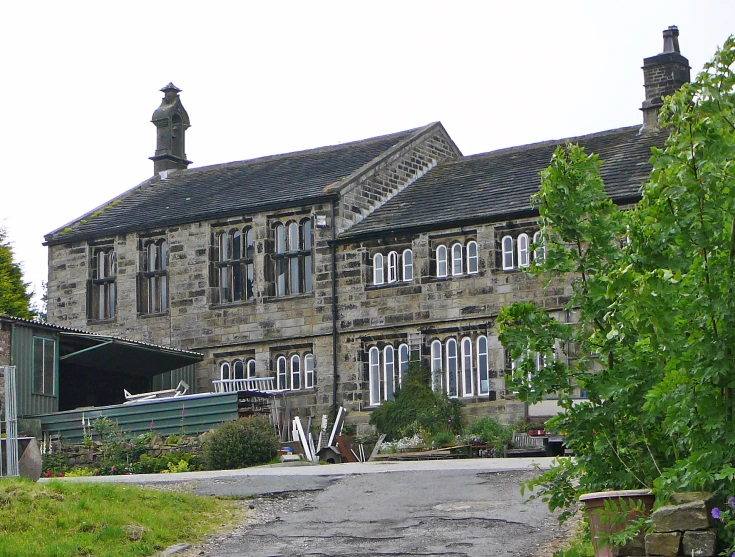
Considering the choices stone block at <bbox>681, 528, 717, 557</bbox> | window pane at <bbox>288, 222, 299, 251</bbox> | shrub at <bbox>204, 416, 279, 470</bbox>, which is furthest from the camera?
window pane at <bbox>288, 222, 299, 251</bbox>

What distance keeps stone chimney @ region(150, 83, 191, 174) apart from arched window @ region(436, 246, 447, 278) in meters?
12.6

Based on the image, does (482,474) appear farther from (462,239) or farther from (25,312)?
(25,312)

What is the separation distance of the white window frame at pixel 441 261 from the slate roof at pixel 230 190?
11.2 feet

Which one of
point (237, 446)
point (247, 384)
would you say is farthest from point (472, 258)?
point (237, 446)

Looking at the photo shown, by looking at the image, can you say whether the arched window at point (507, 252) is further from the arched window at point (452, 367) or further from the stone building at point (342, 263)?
the arched window at point (452, 367)

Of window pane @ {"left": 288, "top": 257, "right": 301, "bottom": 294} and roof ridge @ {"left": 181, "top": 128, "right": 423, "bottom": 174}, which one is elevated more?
roof ridge @ {"left": 181, "top": 128, "right": 423, "bottom": 174}

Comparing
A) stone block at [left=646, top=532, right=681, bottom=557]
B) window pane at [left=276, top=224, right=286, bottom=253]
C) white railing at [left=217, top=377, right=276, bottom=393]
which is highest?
window pane at [left=276, top=224, right=286, bottom=253]

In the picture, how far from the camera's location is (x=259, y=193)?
33812 mm

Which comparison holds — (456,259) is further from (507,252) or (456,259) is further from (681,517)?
(681,517)

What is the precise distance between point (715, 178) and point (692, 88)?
28.2 inches

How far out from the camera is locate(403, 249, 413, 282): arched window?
30600 mm

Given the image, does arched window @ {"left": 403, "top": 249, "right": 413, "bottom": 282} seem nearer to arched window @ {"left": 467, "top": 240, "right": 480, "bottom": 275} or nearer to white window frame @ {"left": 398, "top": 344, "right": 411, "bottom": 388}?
arched window @ {"left": 467, "top": 240, "right": 480, "bottom": 275}

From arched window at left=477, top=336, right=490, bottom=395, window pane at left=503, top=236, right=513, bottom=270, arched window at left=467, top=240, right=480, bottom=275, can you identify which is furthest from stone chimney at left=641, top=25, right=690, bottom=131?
arched window at left=477, top=336, right=490, bottom=395

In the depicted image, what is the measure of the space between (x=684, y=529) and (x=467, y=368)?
19915 mm
